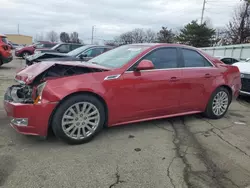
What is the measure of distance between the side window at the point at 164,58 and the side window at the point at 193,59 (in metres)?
0.25

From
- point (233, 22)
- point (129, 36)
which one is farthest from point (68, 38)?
point (233, 22)

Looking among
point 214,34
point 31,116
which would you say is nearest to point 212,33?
point 214,34

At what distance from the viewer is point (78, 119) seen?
3.30 m

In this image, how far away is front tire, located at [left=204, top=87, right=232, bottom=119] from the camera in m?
4.75

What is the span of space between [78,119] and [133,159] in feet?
3.23

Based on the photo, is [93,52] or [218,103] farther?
[93,52]

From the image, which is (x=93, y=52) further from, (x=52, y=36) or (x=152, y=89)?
(x=52, y=36)

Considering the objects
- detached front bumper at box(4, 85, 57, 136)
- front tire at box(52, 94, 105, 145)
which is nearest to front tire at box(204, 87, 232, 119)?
front tire at box(52, 94, 105, 145)

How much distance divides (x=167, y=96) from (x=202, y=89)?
0.92 metres

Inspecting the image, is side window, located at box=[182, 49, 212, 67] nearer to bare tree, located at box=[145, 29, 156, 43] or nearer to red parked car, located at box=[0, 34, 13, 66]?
red parked car, located at box=[0, 34, 13, 66]

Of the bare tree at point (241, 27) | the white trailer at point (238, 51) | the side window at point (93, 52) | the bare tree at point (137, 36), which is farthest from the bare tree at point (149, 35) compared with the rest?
the side window at point (93, 52)

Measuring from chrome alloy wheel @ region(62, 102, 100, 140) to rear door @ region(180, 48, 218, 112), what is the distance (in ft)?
5.86

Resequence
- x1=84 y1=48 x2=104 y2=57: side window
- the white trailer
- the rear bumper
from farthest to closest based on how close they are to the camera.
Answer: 1. the white trailer
2. x1=84 y1=48 x2=104 y2=57: side window
3. the rear bumper

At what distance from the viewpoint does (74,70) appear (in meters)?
3.47
